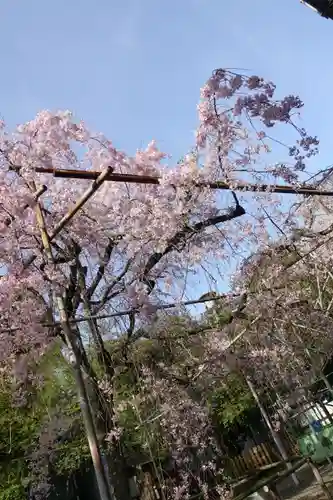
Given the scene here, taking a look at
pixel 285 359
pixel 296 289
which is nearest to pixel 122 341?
pixel 296 289

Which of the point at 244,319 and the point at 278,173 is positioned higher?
the point at 278,173

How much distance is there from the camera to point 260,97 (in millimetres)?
4871

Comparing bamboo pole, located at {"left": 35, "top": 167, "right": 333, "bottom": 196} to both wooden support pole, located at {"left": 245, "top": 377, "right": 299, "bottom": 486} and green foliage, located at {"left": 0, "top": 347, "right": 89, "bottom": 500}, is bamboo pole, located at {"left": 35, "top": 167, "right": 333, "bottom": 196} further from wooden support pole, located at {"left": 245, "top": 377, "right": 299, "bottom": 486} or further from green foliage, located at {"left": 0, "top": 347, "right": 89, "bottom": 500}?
wooden support pole, located at {"left": 245, "top": 377, "right": 299, "bottom": 486}

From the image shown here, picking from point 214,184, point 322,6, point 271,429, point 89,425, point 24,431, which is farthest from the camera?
point 24,431

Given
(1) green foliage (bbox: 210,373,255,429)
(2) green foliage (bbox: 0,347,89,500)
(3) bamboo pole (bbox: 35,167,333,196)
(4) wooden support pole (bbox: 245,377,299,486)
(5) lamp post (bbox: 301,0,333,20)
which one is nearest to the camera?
(5) lamp post (bbox: 301,0,333,20)

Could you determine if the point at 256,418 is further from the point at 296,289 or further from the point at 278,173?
the point at 278,173

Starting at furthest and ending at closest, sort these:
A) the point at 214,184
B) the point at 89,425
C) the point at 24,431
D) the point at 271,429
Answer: the point at 24,431
the point at 271,429
the point at 214,184
the point at 89,425

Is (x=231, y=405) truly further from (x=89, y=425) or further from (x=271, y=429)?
(x=89, y=425)

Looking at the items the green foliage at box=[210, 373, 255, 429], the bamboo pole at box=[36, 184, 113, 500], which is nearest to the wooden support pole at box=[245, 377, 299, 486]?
the green foliage at box=[210, 373, 255, 429]

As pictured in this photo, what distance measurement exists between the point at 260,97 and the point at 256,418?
14260 millimetres

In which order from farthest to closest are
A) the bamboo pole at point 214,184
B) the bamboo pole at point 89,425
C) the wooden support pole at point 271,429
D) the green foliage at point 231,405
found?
the green foliage at point 231,405 < the wooden support pole at point 271,429 < the bamboo pole at point 214,184 < the bamboo pole at point 89,425

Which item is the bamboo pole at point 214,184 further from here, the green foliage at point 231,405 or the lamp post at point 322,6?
the green foliage at point 231,405

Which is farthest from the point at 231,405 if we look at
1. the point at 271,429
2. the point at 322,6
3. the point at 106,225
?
the point at 322,6

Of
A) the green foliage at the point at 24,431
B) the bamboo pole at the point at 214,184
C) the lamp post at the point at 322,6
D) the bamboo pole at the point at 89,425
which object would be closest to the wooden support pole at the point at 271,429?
the green foliage at the point at 24,431
